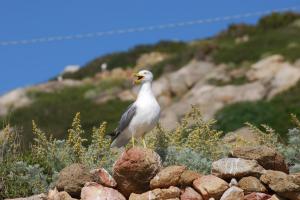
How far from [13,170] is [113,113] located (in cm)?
2718

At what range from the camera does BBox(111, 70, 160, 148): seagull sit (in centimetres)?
969

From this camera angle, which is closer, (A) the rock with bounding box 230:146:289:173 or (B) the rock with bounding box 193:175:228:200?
(B) the rock with bounding box 193:175:228:200

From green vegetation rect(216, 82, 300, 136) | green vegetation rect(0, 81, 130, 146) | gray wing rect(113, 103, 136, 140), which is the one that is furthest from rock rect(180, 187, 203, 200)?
green vegetation rect(0, 81, 130, 146)

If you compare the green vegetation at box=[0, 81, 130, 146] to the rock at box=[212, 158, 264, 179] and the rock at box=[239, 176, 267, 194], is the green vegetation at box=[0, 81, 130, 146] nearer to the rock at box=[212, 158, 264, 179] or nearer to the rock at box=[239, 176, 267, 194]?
the rock at box=[212, 158, 264, 179]

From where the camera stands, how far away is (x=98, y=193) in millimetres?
9125

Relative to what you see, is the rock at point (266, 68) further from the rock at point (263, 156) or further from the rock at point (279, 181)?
the rock at point (279, 181)

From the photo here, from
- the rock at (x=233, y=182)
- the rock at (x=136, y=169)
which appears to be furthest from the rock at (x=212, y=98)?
the rock at (x=233, y=182)

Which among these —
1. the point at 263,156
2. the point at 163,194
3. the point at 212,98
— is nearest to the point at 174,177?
the point at 163,194

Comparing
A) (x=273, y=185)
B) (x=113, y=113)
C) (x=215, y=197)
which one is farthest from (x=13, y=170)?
(x=113, y=113)

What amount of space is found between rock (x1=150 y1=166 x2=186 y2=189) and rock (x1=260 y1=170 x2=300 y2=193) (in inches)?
38.3

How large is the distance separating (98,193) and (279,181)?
83.4 inches

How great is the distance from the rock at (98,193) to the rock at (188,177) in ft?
2.50

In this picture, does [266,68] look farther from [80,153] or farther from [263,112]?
[80,153]

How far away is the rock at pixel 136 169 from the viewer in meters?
9.10
